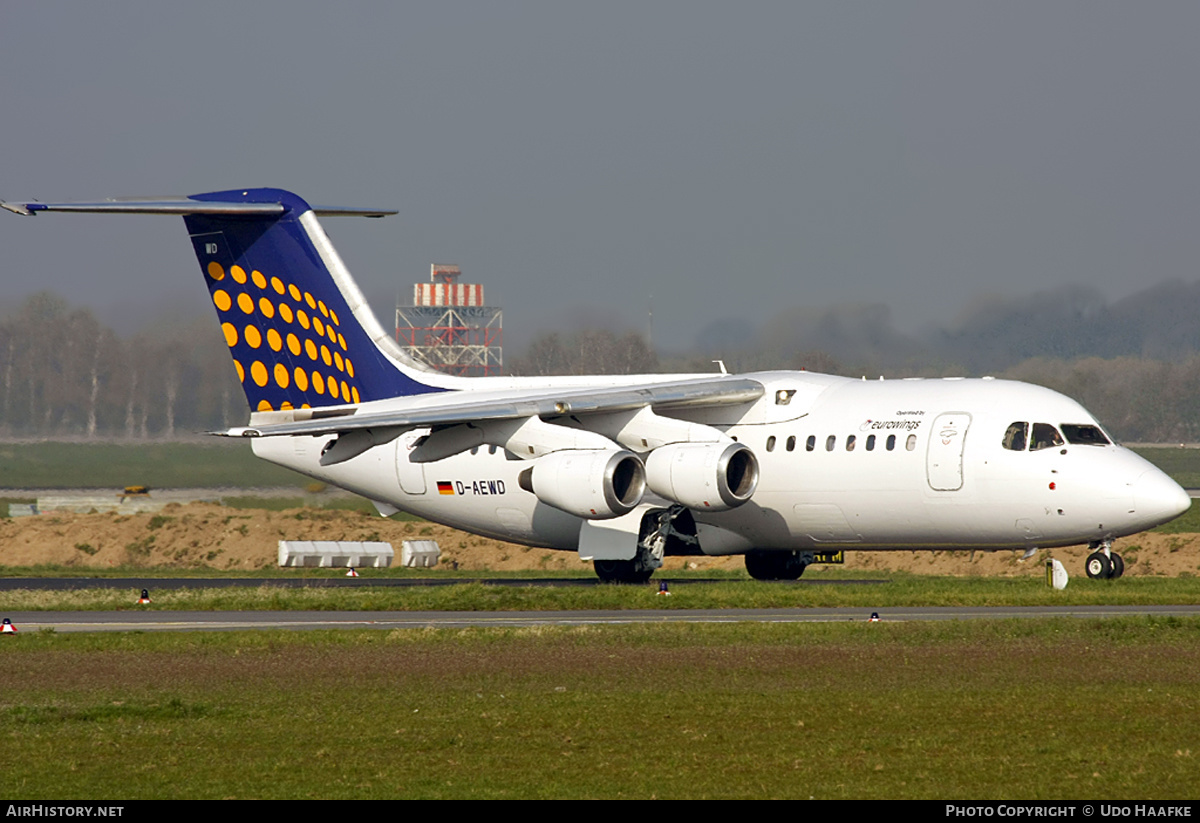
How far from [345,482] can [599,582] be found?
20.5ft

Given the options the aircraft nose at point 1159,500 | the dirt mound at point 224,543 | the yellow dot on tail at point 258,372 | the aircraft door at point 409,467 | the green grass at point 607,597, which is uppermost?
the yellow dot on tail at point 258,372

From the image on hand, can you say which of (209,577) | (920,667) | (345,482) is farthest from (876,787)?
(209,577)

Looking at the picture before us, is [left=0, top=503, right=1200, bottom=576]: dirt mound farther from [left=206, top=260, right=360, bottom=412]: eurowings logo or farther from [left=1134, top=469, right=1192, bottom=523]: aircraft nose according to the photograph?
[left=1134, top=469, right=1192, bottom=523]: aircraft nose

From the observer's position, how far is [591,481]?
27031 millimetres

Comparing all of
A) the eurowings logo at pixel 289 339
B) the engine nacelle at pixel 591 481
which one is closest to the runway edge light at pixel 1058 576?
the engine nacelle at pixel 591 481

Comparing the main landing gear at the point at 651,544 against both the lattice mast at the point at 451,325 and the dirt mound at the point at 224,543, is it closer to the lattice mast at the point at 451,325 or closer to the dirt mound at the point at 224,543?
the dirt mound at the point at 224,543

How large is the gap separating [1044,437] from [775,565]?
6.81 meters

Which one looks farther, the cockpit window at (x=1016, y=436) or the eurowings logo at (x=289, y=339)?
the eurowings logo at (x=289, y=339)

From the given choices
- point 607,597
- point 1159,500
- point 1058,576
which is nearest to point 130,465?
point 607,597

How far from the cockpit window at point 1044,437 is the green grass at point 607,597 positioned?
2339 mm

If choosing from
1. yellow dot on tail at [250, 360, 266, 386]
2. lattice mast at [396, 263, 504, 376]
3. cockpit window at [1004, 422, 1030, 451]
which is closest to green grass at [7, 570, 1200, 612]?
cockpit window at [1004, 422, 1030, 451]

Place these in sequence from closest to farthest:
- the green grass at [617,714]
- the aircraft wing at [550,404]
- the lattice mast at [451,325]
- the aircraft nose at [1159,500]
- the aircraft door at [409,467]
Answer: the green grass at [617,714] → the aircraft nose at [1159,500] → the aircraft wing at [550,404] → the aircraft door at [409,467] → the lattice mast at [451,325]

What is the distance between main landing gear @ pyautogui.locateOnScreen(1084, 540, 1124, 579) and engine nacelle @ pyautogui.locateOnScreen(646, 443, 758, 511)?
585cm

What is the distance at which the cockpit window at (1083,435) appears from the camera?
2639cm
